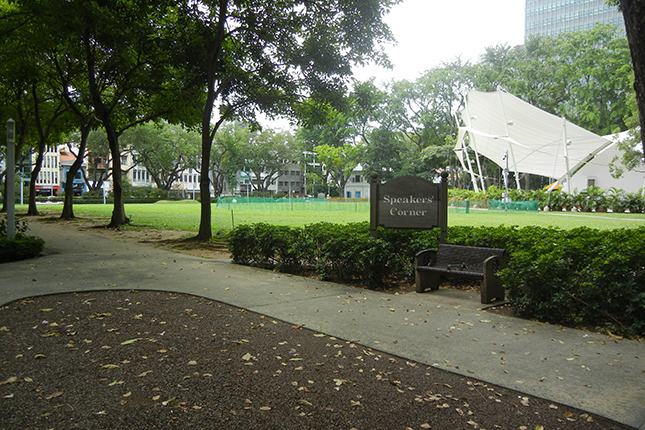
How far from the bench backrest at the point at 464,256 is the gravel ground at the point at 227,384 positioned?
3.04m

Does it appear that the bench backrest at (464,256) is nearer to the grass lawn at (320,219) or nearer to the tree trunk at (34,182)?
the grass lawn at (320,219)

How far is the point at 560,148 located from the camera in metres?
58.0

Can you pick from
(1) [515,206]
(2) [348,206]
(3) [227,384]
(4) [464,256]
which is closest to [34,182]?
(2) [348,206]

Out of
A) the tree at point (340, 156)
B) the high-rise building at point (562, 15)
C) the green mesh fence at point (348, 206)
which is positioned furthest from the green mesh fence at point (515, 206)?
the high-rise building at point (562, 15)

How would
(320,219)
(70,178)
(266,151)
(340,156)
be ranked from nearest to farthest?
(70,178) → (320,219) → (340,156) → (266,151)

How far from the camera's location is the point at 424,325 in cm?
564

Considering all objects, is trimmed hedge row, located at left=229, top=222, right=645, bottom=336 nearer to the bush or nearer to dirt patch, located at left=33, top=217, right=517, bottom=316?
dirt patch, located at left=33, top=217, right=517, bottom=316

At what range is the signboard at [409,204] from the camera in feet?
26.8

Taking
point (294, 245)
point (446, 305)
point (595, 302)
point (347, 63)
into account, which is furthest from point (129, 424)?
point (347, 63)

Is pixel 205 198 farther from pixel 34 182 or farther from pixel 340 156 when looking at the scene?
pixel 340 156

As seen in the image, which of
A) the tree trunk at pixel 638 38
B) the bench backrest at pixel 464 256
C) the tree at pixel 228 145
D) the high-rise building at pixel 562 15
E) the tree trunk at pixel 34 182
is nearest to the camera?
the tree trunk at pixel 638 38

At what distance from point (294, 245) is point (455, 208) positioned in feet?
123

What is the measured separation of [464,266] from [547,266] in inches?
62.8

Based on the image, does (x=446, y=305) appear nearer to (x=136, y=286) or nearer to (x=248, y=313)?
(x=248, y=313)
